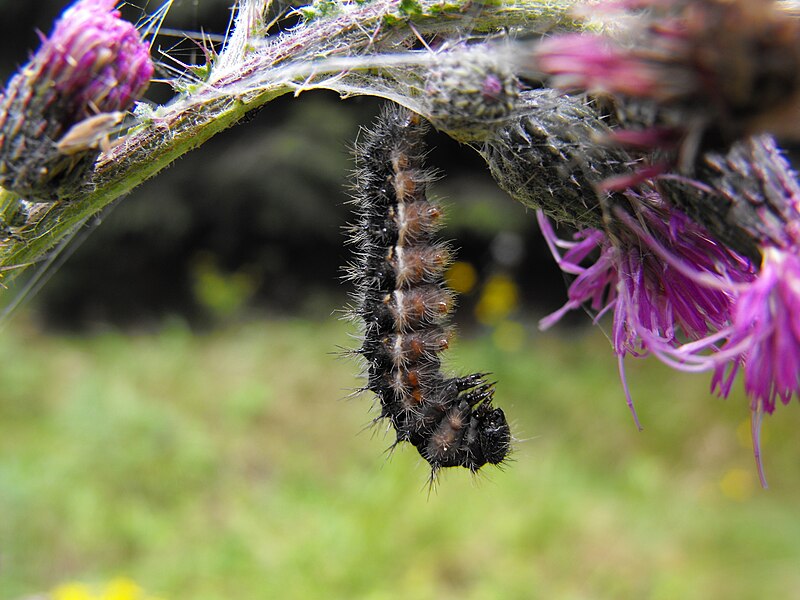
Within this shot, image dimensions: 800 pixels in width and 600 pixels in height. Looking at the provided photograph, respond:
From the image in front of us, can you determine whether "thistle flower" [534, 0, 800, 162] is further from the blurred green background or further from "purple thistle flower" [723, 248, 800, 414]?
the blurred green background

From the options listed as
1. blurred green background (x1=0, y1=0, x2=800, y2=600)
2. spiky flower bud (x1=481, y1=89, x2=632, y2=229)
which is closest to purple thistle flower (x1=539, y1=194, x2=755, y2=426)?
spiky flower bud (x1=481, y1=89, x2=632, y2=229)

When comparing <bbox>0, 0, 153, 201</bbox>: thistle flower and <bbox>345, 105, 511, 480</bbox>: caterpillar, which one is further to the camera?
<bbox>345, 105, 511, 480</bbox>: caterpillar

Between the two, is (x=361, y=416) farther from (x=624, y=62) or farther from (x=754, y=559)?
(x=624, y=62)

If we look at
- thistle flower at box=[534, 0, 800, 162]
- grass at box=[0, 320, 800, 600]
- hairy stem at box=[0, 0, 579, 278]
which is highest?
hairy stem at box=[0, 0, 579, 278]

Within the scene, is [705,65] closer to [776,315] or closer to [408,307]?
[776,315]

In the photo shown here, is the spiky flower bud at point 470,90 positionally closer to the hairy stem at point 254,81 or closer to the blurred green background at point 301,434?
the hairy stem at point 254,81

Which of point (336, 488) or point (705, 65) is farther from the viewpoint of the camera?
point (336, 488)

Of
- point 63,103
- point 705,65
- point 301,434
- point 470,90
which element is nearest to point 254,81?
point 63,103
